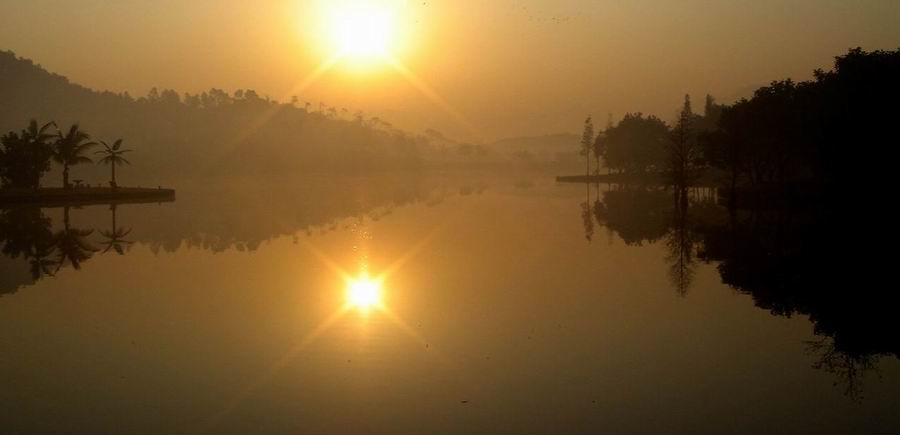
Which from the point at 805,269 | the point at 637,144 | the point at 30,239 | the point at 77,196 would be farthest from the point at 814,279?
the point at 637,144

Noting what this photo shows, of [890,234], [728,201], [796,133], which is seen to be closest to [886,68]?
[796,133]

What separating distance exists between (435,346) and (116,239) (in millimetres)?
29768

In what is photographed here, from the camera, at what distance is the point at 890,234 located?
36.4 meters

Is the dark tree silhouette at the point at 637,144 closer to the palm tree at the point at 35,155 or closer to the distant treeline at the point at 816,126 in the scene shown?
the distant treeline at the point at 816,126

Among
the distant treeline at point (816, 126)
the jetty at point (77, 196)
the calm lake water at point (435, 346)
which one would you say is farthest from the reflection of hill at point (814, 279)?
the jetty at point (77, 196)

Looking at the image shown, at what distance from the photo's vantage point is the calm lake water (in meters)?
12.0

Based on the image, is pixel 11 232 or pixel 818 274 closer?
pixel 818 274

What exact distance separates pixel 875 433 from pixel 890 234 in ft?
96.1

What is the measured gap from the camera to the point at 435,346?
16422mm

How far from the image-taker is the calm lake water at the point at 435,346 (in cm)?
1204

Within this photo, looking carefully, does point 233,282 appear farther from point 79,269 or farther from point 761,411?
point 761,411

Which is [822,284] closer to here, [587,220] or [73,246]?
[587,220]

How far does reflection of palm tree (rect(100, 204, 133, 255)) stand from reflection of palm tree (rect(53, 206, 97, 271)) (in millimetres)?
809

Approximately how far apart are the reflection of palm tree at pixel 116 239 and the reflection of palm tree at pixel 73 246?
809 millimetres
